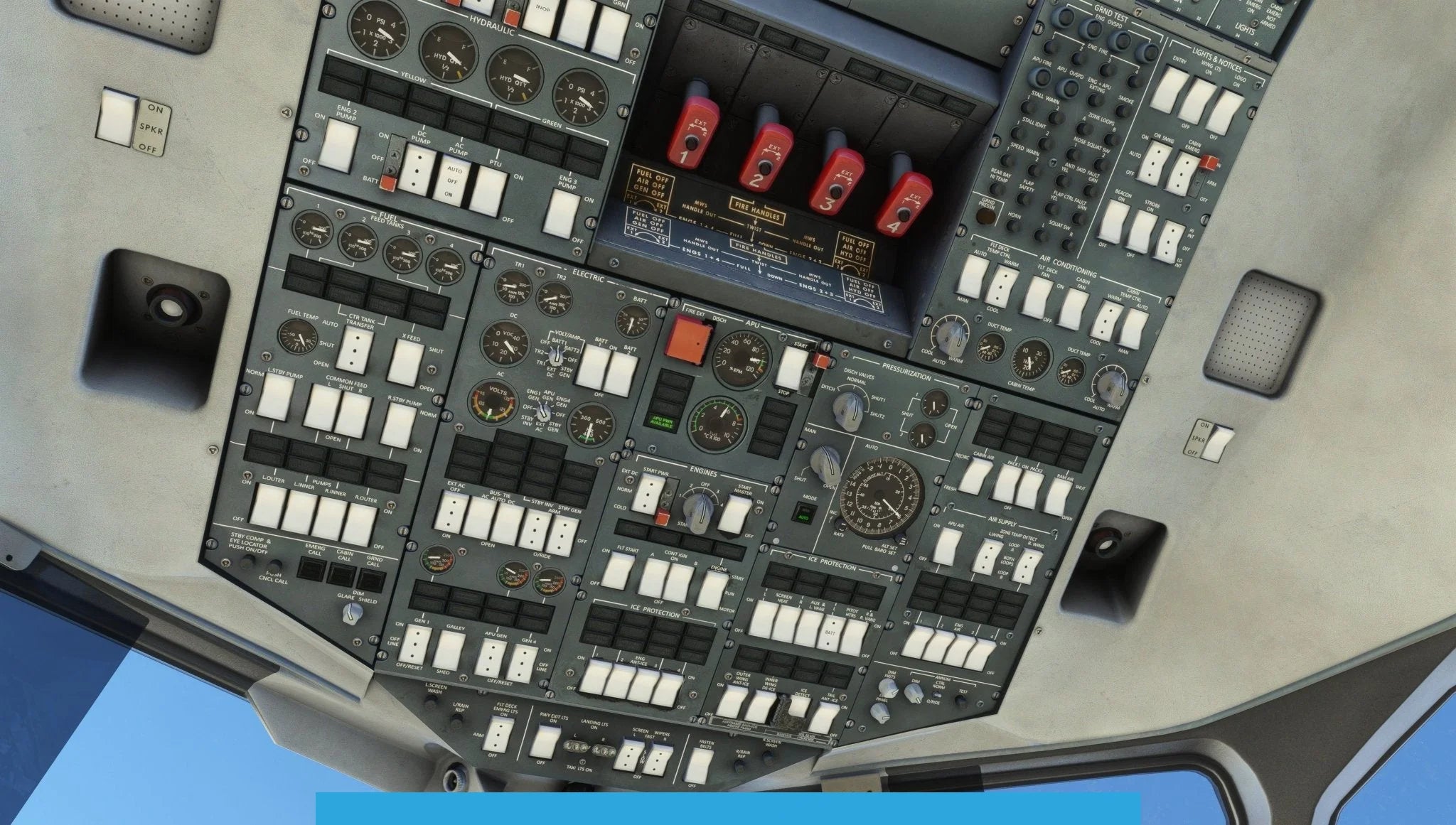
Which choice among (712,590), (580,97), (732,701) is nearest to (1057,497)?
(712,590)

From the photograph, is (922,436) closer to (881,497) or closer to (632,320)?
(881,497)

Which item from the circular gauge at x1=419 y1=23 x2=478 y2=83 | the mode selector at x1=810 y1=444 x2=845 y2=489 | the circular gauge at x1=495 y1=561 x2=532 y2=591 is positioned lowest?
the circular gauge at x1=495 y1=561 x2=532 y2=591

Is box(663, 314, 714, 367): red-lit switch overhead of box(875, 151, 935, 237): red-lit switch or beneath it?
beneath

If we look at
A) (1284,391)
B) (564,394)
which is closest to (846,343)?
(564,394)

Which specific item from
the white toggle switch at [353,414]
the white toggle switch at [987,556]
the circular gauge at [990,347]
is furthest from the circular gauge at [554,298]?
the white toggle switch at [987,556]

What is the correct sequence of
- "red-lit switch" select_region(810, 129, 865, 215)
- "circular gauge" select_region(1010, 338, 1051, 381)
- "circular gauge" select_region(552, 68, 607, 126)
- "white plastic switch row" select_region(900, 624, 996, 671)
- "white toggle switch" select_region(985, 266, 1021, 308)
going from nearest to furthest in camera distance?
"circular gauge" select_region(552, 68, 607, 126), "red-lit switch" select_region(810, 129, 865, 215), "white toggle switch" select_region(985, 266, 1021, 308), "circular gauge" select_region(1010, 338, 1051, 381), "white plastic switch row" select_region(900, 624, 996, 671)

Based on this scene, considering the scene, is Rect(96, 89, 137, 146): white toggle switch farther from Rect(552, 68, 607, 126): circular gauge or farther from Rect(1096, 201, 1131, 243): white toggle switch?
Rect(1096, 201, 1131, 243): white toggle switch

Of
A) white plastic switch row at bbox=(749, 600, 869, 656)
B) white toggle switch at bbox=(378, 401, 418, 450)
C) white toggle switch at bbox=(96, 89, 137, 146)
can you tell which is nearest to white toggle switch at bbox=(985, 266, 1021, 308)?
white plastic switch row at bbox=(749, 600, 869, 656)

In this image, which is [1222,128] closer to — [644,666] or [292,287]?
[644,666]
